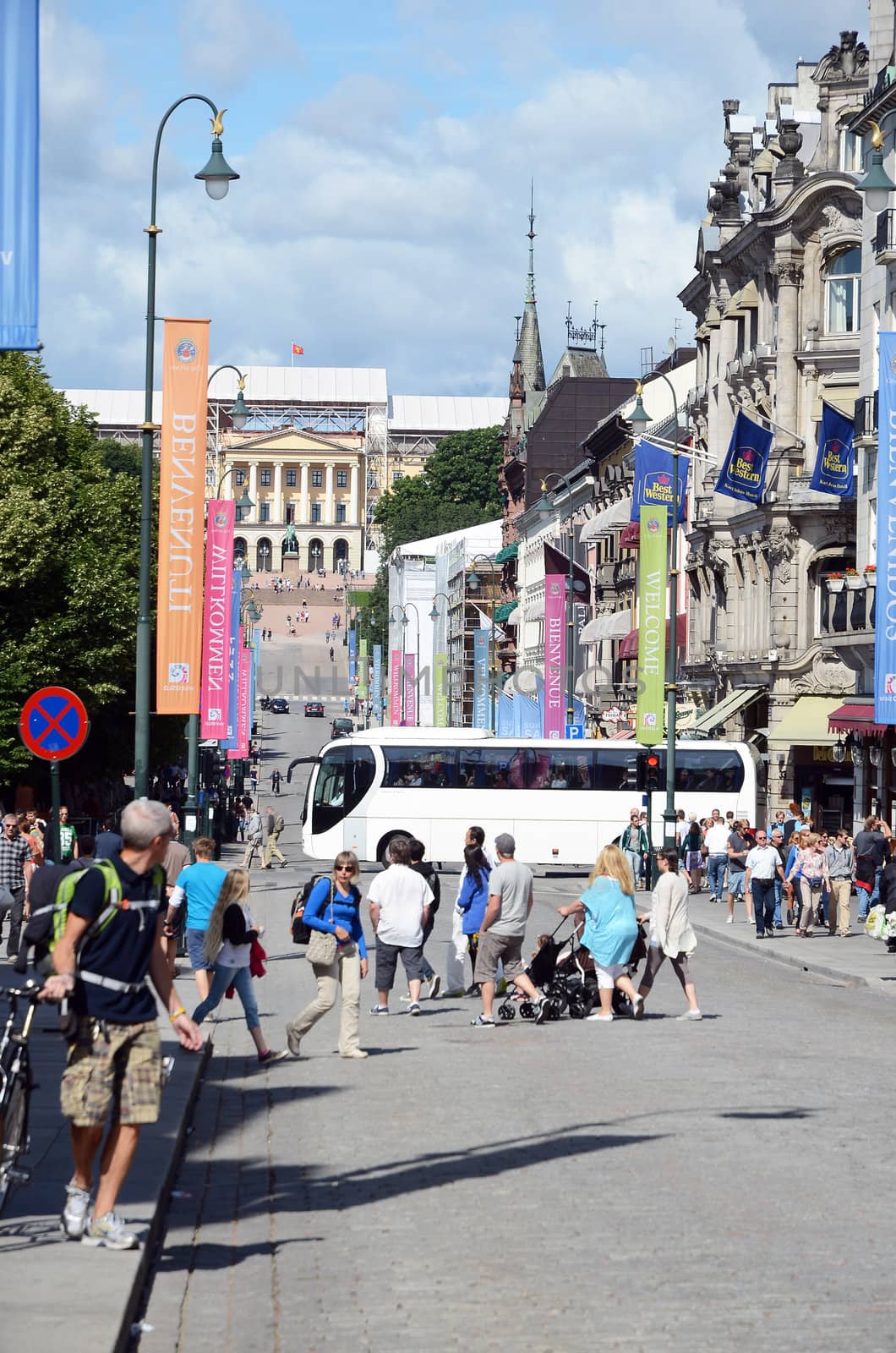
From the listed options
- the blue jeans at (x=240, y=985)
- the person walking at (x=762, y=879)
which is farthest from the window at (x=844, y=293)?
the blue jeans at (x=240, y=985)

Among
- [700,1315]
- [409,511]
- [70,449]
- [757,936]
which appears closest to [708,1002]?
[757,936]

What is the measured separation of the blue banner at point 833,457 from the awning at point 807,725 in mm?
7256

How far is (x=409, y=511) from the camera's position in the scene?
490 feet

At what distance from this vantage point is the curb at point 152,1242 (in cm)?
749

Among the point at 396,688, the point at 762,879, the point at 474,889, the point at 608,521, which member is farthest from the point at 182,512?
the point at 396,688

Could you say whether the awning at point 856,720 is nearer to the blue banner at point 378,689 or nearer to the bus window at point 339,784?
the bus window at point 339,784

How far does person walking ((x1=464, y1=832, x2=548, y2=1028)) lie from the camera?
1827 centimetres

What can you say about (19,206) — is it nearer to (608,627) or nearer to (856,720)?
(856,720)

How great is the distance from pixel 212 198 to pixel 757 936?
45.3 ft

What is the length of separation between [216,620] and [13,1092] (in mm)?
32382

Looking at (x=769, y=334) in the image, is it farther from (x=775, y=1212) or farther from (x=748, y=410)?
(x=775, y=1212)

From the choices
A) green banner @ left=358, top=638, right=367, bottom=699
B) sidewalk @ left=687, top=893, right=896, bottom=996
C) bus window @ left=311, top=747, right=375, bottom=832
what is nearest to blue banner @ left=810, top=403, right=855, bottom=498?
sidewalk @ left=687, top=893, right=896, bottom=996

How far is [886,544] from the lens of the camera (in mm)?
33938

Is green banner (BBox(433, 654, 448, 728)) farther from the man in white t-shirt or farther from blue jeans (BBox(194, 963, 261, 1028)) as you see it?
blue jeans (BBox(194, 963, 261, 1028))
